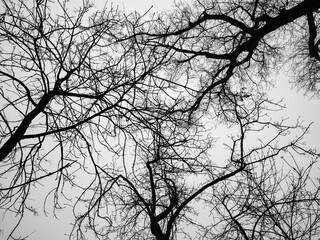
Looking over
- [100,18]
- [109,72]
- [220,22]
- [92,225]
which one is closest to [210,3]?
[220,22]

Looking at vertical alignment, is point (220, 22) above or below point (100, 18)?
above

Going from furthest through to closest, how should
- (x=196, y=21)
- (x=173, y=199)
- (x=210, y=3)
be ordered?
(x=210, y=3), (x=196, y=21), (x=173, y=199)

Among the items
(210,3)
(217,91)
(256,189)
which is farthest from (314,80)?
(256,189)

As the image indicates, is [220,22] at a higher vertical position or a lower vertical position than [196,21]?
higher

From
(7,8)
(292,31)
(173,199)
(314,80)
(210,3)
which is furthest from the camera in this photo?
(314,80)

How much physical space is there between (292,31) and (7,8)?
7738 millimetres

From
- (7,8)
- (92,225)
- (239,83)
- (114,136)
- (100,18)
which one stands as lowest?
(92,225)

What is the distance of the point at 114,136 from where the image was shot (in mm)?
3541

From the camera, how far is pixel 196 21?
6387 mm

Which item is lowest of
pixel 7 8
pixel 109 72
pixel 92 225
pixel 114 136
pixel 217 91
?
pixel 92 225

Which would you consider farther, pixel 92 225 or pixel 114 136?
pixel 114 136

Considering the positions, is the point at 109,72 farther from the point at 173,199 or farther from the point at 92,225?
the point at 173,199

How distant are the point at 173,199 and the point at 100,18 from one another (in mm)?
3164

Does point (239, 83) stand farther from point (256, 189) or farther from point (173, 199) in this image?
point (173, 199)
